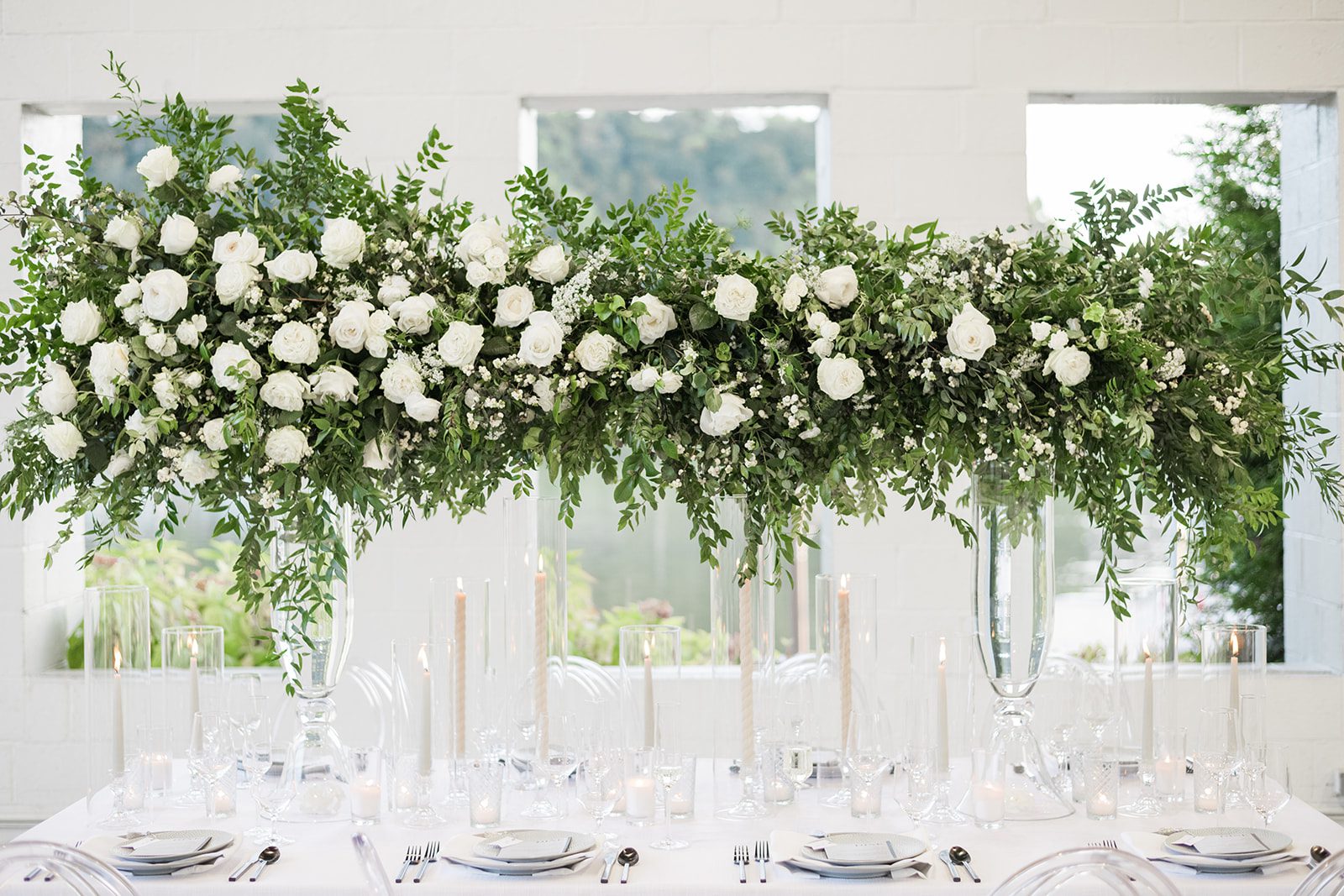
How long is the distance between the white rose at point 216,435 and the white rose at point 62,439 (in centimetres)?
20

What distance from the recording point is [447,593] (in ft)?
6.08

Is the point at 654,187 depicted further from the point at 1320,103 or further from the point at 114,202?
the point at 114,202

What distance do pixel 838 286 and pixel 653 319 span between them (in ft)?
0.89

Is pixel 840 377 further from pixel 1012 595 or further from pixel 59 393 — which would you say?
pixel 59 393

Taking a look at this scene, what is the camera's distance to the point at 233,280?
177cm

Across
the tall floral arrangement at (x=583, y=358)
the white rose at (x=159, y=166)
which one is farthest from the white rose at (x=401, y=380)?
the white rose at (x=159, y=166)

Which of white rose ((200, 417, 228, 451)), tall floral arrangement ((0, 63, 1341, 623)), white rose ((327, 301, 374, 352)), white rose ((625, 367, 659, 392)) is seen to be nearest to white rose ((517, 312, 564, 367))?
tall floral arrangement ((0, 63, 1341, 623))

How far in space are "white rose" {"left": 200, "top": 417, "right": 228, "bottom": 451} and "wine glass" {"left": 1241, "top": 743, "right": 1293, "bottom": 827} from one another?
5.04ft

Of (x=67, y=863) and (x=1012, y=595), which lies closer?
(x=67, y=863)

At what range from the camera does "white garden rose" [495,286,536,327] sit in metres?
1.80

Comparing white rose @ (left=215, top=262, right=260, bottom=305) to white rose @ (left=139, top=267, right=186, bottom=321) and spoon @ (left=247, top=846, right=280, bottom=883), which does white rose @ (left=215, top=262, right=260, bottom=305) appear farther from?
spoon @ (left=247, top=846, right=280, bottom=883)

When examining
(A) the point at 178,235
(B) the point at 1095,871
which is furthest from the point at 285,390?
(B) the point at 1095,871

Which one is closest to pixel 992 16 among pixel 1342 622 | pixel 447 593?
pixel 1342 622

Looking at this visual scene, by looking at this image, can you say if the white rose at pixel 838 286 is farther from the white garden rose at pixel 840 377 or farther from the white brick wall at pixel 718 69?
the white brick wall at pixel 718 69
